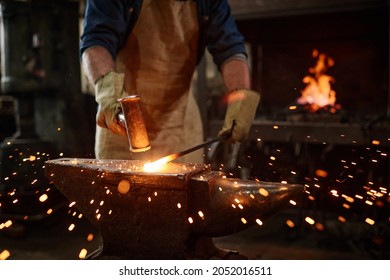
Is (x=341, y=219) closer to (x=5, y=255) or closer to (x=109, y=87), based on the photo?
(x=5, y=255)

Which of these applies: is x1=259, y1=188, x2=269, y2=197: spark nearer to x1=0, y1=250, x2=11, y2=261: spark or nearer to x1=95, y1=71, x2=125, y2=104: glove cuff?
x1=95, y1=71, x2=125, y2=104: glove cuff

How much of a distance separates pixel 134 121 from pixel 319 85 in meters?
3.23

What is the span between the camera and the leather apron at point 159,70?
224 cm

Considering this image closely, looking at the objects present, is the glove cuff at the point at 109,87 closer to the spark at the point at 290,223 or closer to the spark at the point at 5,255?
the spark at the point at 5,255

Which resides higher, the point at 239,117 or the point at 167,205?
Answer: the point at 239,117

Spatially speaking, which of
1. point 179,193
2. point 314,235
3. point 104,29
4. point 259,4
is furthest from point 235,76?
point 314,235

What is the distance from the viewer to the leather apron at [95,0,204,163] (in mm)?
2236

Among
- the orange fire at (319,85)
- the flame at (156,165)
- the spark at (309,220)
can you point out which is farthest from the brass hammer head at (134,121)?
the orange fire at (319,85)

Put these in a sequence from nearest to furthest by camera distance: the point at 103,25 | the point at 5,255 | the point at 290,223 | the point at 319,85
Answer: the point at 103,25
the point at 5,255
the point at 290,223
the point at 319,85

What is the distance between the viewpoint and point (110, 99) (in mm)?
1730

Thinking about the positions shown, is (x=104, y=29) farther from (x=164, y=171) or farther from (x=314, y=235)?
(x=314, y=235)

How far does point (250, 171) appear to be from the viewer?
4680 mm

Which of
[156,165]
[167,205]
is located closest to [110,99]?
[156,165]
